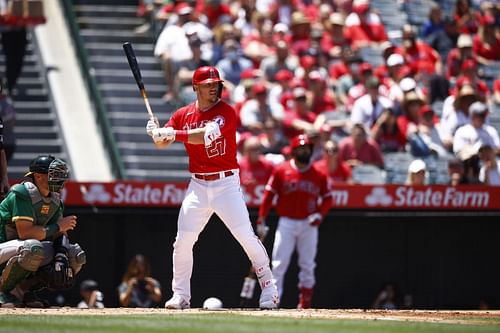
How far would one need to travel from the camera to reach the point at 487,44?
1928 cm

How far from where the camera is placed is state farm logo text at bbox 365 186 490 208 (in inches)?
558

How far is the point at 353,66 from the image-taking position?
17406 millimetres

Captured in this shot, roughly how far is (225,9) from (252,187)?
519 centimetres

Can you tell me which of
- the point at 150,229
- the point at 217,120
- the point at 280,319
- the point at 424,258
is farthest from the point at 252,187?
the point at 280,319

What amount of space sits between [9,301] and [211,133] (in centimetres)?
222

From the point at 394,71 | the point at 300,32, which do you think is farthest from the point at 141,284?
the point at 300,32

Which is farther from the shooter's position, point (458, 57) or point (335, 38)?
point (458, 57)

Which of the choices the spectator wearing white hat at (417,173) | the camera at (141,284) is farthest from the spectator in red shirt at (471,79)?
the camera at (141,284)

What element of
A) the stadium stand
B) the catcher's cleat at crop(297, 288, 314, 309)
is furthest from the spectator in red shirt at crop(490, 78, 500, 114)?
the stadium stand

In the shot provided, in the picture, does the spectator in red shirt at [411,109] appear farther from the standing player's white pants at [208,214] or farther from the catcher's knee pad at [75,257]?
the catcher's knee pad at [75,257]

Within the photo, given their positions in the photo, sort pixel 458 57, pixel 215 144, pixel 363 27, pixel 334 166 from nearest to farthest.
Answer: pixel 215 144 < pixel 334 166 < pixel 458 57 < pixel 363 27

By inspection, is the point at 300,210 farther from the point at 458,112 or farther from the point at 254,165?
the point at 458,112

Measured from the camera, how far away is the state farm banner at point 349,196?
13945 millimetres

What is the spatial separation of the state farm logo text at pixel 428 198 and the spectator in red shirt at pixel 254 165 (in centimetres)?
141
